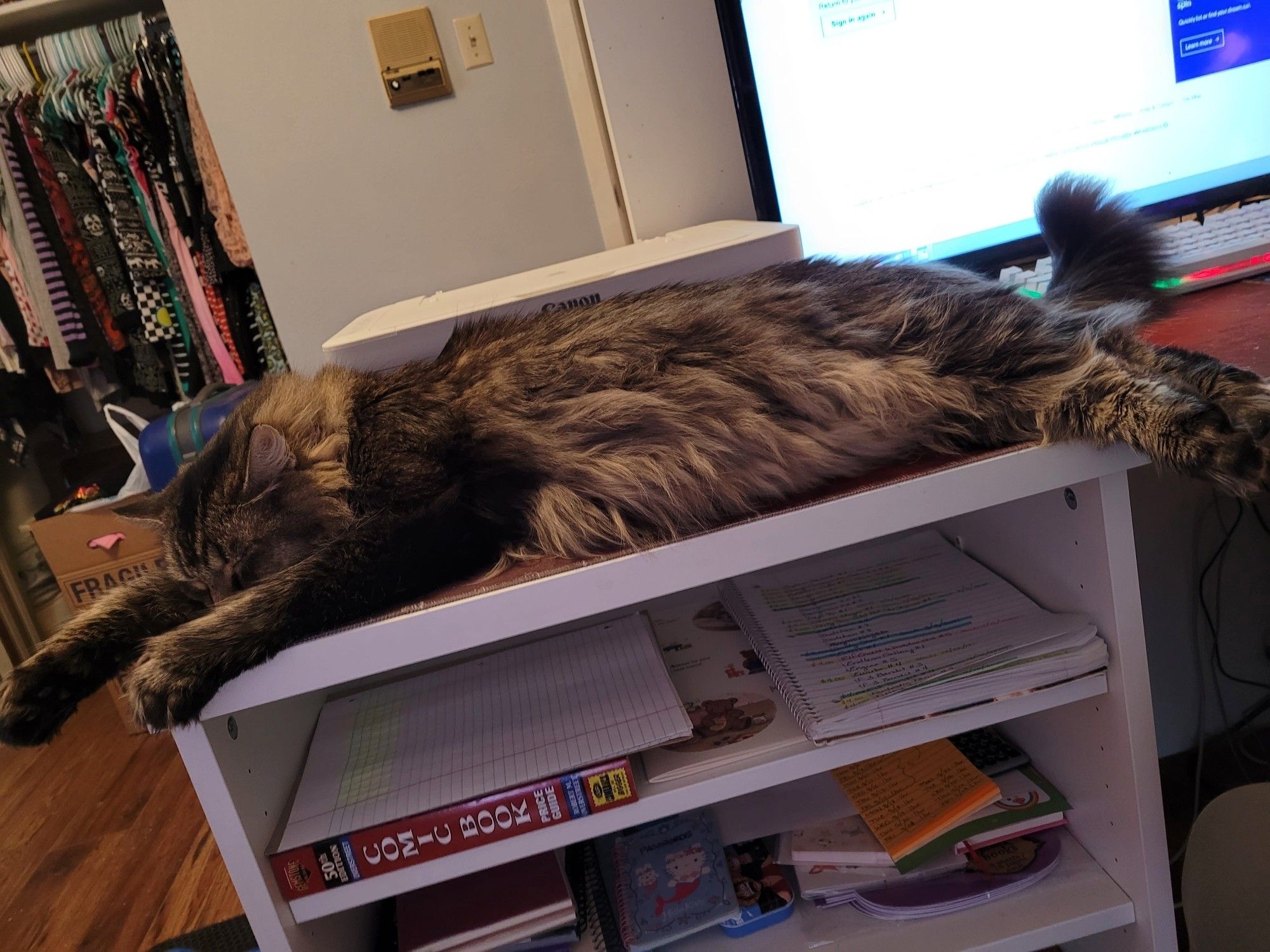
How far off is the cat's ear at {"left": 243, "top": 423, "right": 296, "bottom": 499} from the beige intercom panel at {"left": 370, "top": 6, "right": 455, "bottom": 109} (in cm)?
107

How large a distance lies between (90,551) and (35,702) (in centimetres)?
189

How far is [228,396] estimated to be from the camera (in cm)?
150

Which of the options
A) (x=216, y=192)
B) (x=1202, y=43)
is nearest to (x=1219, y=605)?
(x=1202, y=43)

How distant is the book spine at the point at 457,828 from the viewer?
0.74 m

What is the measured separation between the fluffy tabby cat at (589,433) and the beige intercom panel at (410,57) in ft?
3.13

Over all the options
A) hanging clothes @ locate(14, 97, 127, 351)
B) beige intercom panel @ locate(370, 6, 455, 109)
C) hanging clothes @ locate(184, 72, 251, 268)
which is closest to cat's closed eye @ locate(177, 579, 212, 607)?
beige intercom panel @ locate(370, 6, 455, 109)

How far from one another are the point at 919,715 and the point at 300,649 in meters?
0.59

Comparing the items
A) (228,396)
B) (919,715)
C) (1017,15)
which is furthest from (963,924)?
(228,396)

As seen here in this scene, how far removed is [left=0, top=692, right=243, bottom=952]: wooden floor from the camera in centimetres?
147

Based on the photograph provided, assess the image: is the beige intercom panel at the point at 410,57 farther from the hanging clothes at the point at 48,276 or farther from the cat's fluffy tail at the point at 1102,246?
the hanging clothes at the point at 48,276

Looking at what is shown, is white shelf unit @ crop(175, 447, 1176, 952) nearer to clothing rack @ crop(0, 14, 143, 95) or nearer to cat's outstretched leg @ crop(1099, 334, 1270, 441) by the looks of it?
cat's outstretched leg @ crop(1099, 334, 1270, 441)

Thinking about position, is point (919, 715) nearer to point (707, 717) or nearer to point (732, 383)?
point (707, 717)

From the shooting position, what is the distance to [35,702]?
684 millimetres

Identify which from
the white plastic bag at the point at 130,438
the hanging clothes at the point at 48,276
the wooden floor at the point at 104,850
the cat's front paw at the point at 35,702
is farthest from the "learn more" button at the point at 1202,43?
the hanging clothes at the point at 48,276
